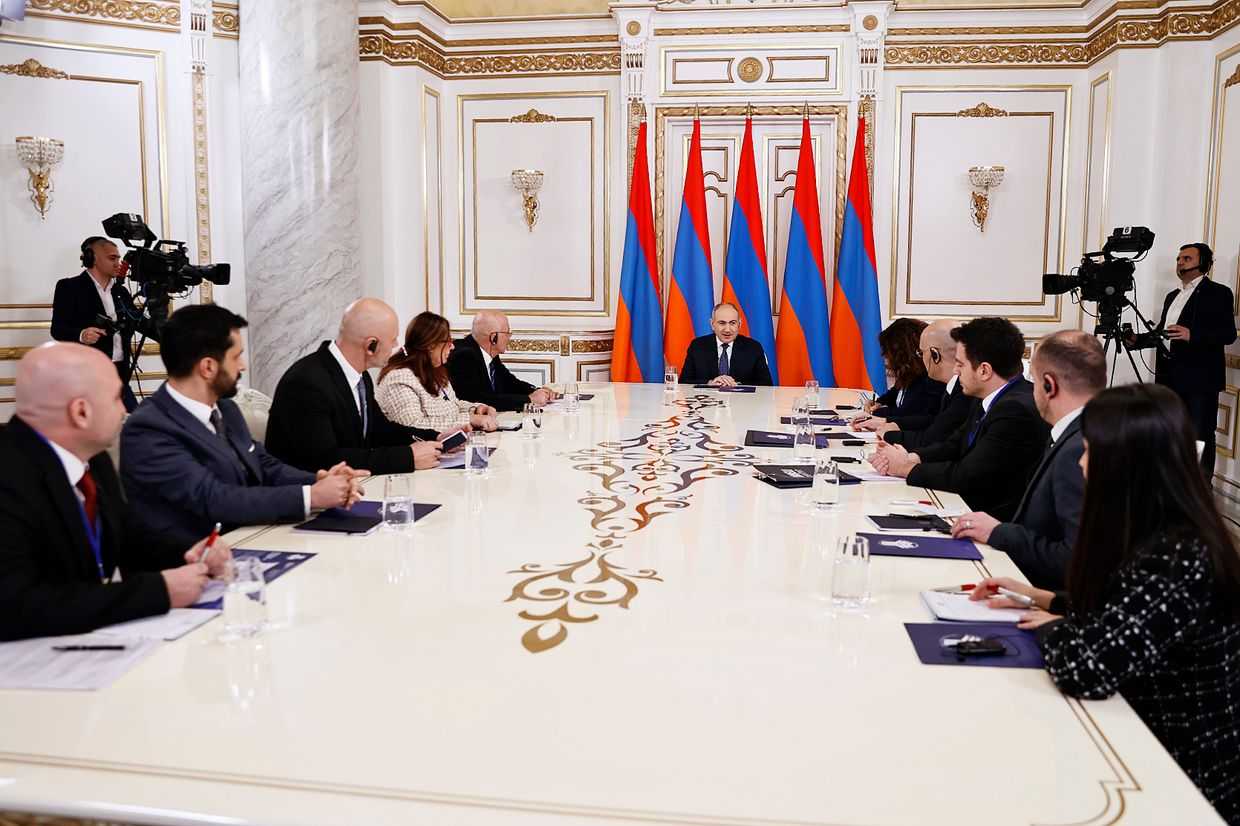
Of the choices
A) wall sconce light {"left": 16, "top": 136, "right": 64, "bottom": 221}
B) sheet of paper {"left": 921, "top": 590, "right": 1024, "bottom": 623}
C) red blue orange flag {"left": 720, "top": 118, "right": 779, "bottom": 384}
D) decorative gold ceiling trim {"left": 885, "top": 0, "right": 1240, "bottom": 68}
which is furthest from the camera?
red blue orange flag {"left": 720, "top": 118, "right": 779, "bottom": 384}

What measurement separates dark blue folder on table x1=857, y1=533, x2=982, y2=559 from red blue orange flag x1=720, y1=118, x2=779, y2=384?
4925 mm

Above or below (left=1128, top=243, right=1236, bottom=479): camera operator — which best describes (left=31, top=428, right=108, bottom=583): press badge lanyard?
below

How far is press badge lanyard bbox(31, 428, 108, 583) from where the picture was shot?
1.88 m

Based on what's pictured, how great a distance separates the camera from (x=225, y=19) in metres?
6.67

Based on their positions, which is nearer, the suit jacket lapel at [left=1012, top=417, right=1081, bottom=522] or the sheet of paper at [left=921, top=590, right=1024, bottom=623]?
the sheet of paper at [left=921, top=590, right=1024, bottom=623]

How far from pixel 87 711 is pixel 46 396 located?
677 millimetres

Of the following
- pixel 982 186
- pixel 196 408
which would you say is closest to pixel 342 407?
pixel 196 408

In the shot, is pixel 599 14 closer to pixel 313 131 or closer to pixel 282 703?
pixel 313 131

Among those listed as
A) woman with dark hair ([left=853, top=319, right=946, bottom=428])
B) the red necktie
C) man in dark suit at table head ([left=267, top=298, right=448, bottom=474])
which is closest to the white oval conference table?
the red necktie

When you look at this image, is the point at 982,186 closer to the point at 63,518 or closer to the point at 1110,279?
the point at 1110,279

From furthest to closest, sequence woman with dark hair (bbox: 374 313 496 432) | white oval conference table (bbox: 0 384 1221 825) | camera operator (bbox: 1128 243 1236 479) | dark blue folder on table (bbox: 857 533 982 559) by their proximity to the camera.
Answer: camera operator (bbox: 1128 243 1236 479) < woman with dark hair (bbox: 374 313 496 432) < dark blue folder on table (bbox: 857 533 982 559) < white oval conference table (bbox: 0 384 1221 825)

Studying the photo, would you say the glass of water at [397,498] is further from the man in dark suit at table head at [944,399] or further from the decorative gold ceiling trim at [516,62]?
the decorative gold ceiling trim at [516,62]

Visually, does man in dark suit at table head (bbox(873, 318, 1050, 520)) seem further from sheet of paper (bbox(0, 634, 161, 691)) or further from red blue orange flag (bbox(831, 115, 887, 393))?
red blue orange flag (bbox(831, 115, 887, 393))

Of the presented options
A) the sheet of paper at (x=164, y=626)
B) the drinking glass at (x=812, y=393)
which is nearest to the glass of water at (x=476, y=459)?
the sheet of paper at (x=164, y=626)
